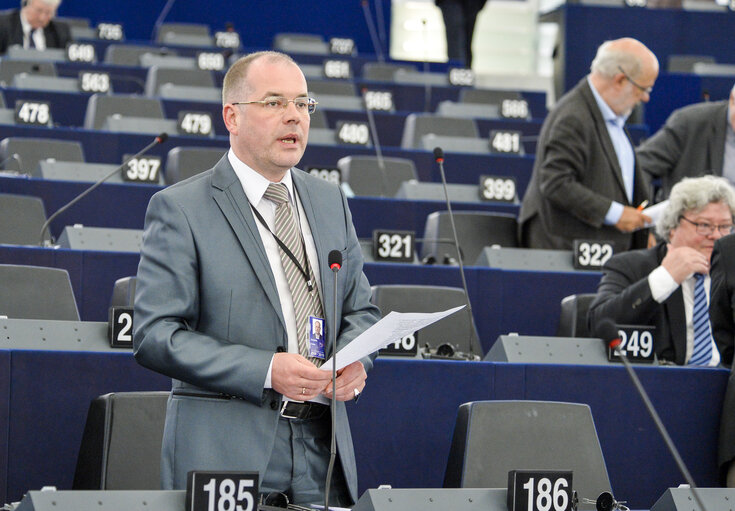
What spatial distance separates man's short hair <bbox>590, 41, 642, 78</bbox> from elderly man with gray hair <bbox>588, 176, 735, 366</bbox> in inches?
36.2

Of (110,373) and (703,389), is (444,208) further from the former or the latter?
(110,373)

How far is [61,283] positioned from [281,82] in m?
1.71

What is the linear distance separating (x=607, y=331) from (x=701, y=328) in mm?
541

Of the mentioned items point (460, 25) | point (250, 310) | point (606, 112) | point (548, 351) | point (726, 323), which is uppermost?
point (460, 25)

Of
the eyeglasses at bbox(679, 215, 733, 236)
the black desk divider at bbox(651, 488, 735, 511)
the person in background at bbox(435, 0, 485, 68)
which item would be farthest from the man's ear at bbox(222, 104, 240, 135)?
the person in background at bbox(435, 0, 485, 68)

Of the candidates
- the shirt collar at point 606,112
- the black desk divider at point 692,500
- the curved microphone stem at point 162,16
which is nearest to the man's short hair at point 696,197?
the shirt collar at point 606,112

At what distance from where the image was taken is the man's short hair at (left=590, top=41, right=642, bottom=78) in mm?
4699

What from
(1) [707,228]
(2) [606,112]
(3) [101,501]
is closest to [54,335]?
(3) [101,501]

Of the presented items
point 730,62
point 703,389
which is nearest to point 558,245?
point 703,389

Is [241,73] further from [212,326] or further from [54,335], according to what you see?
[54,335]

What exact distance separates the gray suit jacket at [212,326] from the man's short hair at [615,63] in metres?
2.81

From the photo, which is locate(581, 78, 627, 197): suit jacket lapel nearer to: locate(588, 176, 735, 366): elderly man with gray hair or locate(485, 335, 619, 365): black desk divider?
locate(588, 176, 735, 366): elderly man with gray hair

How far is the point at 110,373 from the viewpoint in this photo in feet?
10.1

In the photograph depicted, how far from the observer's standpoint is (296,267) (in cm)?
219
